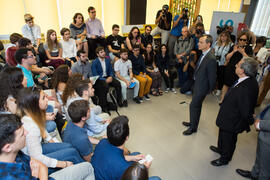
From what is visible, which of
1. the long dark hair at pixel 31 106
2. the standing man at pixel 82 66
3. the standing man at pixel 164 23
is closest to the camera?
the long dark hair at pixel 31 106

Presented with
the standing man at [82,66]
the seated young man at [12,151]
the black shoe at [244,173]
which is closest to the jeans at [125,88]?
the standing man at [82,66]

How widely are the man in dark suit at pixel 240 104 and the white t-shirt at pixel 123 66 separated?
91.3 inches

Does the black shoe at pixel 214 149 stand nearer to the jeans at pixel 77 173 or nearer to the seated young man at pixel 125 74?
the seated young man at pixel 125 74

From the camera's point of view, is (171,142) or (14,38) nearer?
(171,142)

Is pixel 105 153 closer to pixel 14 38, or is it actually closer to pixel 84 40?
pixel 14 38

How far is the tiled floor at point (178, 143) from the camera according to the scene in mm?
2357

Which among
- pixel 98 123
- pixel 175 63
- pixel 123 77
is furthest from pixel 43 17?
pixel 98 123

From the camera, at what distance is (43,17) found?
505 cm

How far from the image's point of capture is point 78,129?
179 centimetres

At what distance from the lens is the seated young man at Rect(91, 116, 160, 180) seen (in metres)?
1.34

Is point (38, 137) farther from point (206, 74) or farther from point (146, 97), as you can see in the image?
point (146, 97)

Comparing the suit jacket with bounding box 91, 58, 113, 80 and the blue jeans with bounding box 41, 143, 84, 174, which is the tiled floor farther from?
the blue jeans with bounding box 41, 143, 84, 174

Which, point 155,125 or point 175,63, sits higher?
point 175,63

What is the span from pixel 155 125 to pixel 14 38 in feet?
10.8
